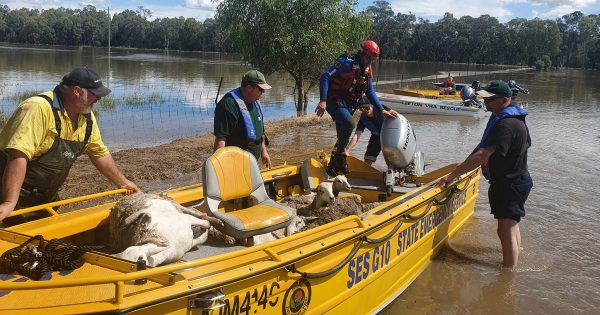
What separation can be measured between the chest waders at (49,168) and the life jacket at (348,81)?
3.49m

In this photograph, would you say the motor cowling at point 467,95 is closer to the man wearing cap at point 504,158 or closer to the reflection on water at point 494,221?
the reflection on water at point 494,221

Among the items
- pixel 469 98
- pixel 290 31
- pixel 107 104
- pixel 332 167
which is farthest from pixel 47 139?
pixel 469 98

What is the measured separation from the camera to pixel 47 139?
3.71m

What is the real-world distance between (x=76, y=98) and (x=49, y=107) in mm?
186

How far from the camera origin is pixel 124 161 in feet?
34.3

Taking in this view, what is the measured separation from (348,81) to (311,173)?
127cm

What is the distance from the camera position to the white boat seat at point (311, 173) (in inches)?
259

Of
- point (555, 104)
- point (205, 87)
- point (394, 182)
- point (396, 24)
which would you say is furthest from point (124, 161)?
point (396, 24)

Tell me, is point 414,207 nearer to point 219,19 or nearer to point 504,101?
point 504,101

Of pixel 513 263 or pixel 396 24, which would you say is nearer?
pixel 513 263

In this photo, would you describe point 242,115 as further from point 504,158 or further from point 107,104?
point 107,104

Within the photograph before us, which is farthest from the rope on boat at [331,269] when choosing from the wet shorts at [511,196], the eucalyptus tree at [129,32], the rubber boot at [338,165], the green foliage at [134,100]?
the eucalyptus tree at [129,32]

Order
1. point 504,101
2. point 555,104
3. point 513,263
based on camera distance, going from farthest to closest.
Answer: point 555,104
point 513,263
point 504,101

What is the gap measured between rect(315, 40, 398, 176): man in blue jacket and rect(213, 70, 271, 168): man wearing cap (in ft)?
4.67
